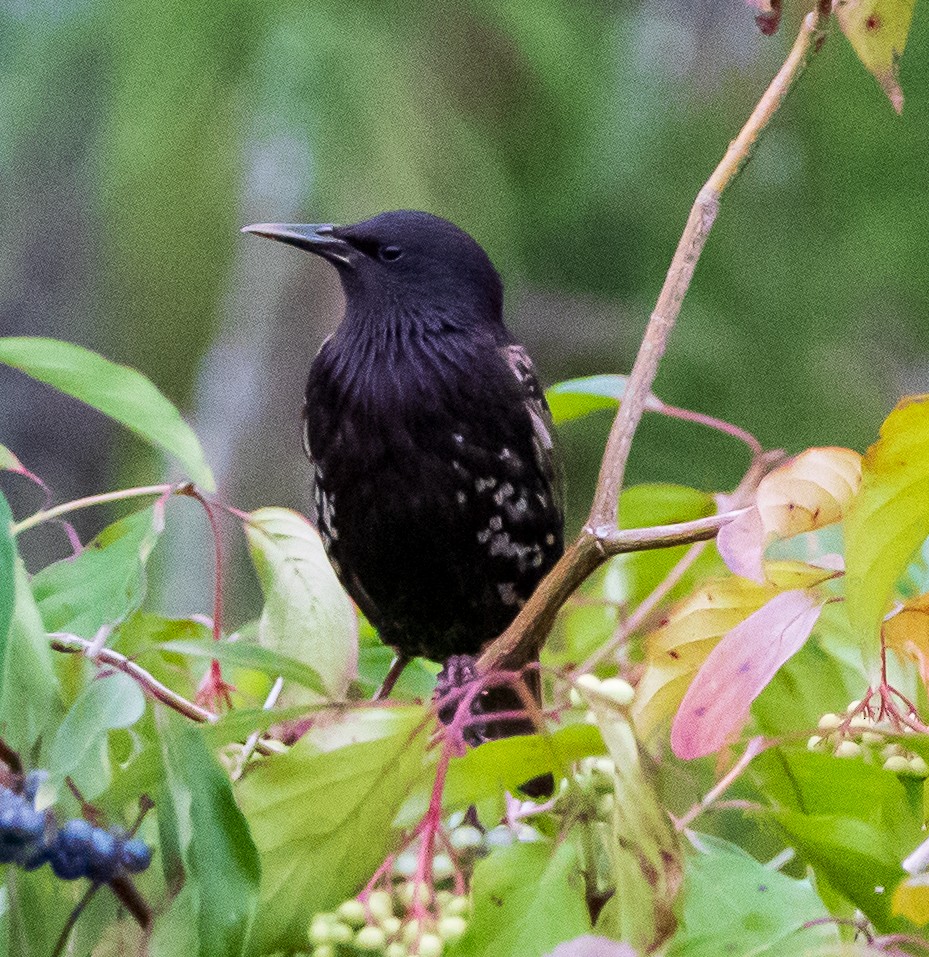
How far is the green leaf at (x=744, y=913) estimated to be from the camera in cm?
58

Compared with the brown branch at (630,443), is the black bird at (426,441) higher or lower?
lower

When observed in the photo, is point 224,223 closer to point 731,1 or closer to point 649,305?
point 649,305

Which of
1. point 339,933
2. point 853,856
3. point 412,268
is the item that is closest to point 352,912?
point 339,933

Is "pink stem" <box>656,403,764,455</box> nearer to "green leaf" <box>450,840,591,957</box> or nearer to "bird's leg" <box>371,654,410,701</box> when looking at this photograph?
"bird's leg" <box>371,654,410,701</box>

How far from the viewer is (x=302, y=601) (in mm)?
799

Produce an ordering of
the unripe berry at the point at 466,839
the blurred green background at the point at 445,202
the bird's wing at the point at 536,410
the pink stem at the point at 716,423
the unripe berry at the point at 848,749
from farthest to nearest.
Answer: the blurred green background at the point at 445,202
the bird's wing at the point at 536,410
the pink stem at the point at 716,423
the unripe berry at the point at 848,749
the unripe berry at the point at 466,839

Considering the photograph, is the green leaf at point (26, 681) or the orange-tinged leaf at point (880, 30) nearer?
the green leaf at point (26, 681)

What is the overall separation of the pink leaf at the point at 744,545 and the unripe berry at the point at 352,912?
0.20 metres

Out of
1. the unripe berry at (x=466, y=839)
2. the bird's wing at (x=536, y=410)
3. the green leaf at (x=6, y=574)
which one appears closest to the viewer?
the green leaf at (x=6, y=574)

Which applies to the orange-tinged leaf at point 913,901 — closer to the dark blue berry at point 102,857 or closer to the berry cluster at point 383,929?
the berry cluster at point 383,929

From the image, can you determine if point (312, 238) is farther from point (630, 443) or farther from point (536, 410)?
point (630, 443)

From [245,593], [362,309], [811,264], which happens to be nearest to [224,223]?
[245,593]

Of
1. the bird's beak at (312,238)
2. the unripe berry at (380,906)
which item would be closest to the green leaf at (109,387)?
the unripe berry at (380,906)

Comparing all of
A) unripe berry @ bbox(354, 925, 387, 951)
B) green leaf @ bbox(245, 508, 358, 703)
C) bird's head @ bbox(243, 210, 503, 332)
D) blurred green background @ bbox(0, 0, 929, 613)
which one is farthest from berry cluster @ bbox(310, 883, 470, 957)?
blurred green background @ bbox(0, 0, 929, 613)
